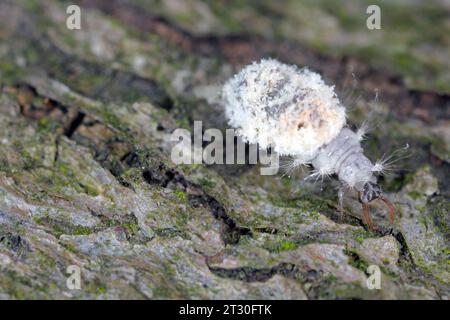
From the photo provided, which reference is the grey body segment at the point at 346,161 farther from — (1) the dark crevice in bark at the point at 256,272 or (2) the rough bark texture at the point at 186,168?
(1) the dark crevice in bark at the point at 256,272

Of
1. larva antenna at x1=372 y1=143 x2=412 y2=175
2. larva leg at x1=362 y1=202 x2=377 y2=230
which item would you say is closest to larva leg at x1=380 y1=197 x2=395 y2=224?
larva leg at x1=362 y1=202 x2=377 y2=230

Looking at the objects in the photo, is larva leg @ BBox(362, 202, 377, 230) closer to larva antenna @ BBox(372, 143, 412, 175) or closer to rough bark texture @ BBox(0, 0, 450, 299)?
rough bark texture @ BBox(0, 0, 450, 299)

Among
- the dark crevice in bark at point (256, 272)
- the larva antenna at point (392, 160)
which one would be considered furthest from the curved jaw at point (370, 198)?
the dark crevice in bark at point (256, 272)

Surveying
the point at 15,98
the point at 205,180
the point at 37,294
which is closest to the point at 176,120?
the point at 205,180

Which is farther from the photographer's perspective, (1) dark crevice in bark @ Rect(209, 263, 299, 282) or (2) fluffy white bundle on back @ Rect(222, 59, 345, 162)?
(2) fluffy white bundle on back @ Rect(222, 59, 345, 162)

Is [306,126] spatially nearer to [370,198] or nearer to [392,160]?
[370,198]
